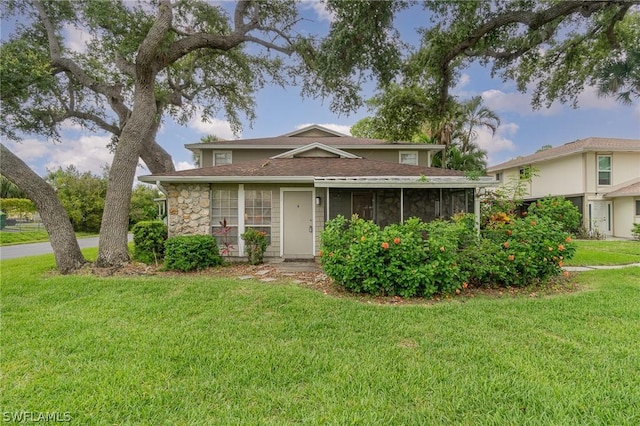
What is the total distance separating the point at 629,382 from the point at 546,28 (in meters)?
10.2

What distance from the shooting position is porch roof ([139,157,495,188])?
24.8 feet

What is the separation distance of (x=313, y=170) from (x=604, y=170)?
18.7 m

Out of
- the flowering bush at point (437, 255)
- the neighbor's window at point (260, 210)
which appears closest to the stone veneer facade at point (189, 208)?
the neighbor's window at point (260, 210)

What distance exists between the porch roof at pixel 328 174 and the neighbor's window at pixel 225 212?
58cm

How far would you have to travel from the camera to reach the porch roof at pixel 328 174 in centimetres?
756

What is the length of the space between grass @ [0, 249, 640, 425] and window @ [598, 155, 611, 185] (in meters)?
16.7

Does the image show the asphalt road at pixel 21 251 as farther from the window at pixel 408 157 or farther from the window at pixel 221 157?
the window at pixel 408 157

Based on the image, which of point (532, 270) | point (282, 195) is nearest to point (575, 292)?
point (532, 270)

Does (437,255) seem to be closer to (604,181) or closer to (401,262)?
(401,262)

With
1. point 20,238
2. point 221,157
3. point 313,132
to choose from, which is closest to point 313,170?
point 313,132

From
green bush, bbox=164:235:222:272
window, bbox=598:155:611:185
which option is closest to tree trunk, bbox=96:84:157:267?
green bush, bbox=164:235:222:272

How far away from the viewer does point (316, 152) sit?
1147cm

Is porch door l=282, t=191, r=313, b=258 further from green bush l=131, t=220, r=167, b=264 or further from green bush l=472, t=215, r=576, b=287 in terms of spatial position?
green bush l=472, t=215, r=576, b=287

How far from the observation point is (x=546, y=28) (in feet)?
28.3
